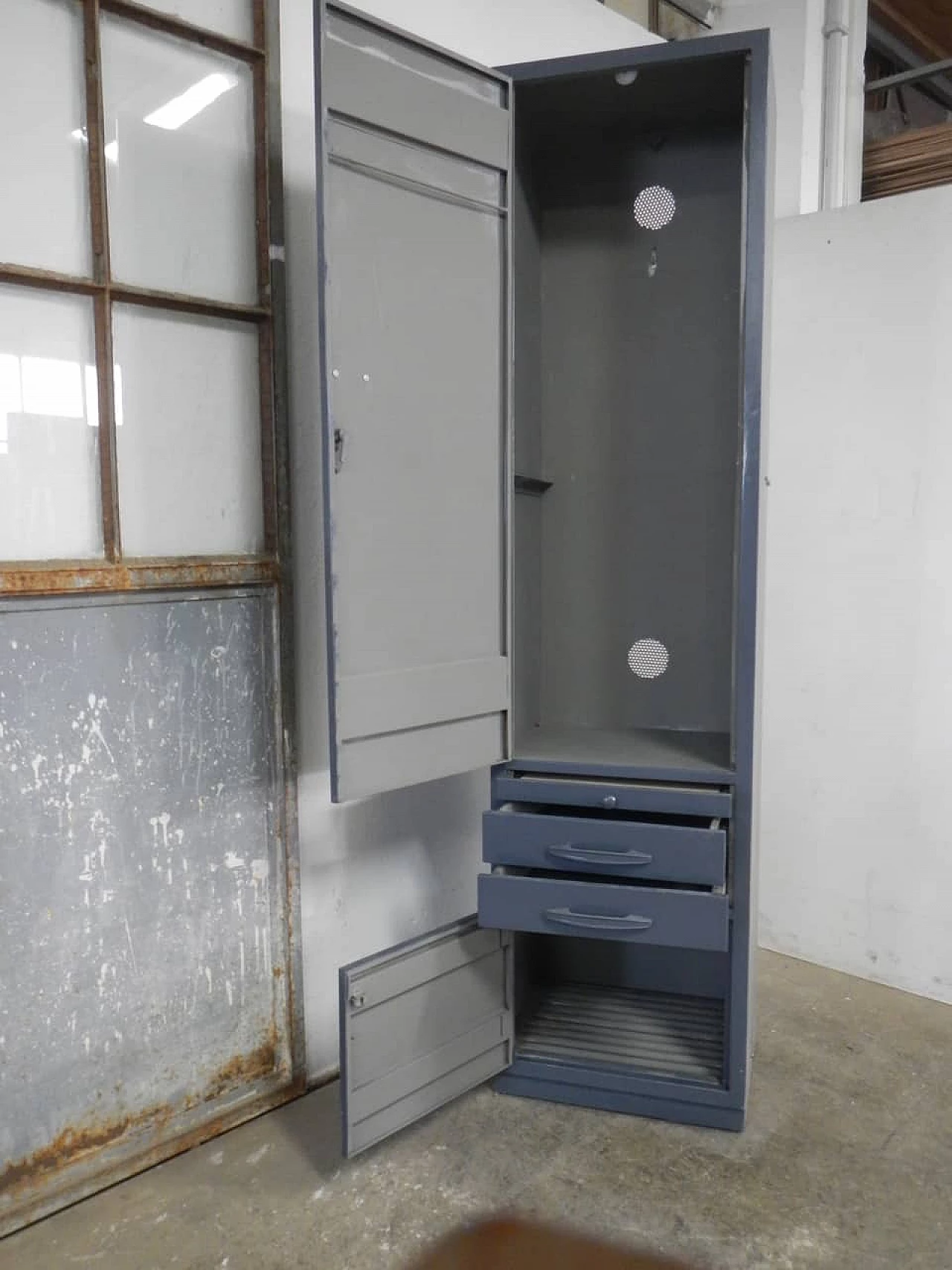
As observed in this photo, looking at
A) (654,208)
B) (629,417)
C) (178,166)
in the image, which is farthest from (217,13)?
(629,417)

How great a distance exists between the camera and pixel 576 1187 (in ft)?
6.36

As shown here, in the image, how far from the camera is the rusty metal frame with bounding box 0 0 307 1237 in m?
1.83

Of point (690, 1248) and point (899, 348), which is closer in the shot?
point (690, 1248)

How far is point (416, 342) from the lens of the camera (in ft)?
6.31

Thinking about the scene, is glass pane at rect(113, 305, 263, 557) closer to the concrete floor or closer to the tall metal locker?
the tall metal locker

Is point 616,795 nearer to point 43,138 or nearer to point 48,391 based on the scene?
point 48,391

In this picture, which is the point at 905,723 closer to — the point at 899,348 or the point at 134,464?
the point at 899,348

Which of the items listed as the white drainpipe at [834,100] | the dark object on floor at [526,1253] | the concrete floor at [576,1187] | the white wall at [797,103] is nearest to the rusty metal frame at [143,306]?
the concrete floor at [576,1187]

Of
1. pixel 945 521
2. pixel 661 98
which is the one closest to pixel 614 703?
pixel 945 521

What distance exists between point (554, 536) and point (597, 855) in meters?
0.88

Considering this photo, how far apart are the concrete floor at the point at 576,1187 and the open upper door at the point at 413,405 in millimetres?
791

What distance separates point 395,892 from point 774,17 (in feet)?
9.30

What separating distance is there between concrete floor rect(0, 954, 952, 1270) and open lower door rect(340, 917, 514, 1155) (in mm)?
111

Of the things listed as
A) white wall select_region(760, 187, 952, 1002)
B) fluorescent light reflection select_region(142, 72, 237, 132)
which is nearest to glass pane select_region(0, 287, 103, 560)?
fluorescent light reflection select_region(142, 72, 237, 132)
